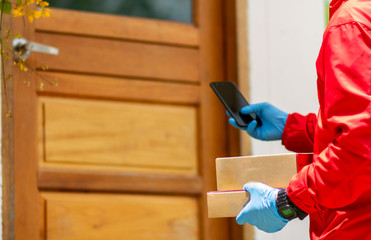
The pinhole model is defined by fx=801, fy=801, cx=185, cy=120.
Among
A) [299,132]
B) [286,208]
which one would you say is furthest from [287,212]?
[299,132]

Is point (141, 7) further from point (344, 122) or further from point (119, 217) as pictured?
point (344, 122)

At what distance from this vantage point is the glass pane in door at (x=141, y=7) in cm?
303

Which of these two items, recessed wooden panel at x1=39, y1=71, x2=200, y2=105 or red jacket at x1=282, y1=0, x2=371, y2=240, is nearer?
red jacket at x1=282, y1=0, x2=371, y2=240

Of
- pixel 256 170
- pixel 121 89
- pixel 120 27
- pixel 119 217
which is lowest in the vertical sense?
pixel 119 217

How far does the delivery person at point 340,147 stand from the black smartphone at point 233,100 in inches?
19.5

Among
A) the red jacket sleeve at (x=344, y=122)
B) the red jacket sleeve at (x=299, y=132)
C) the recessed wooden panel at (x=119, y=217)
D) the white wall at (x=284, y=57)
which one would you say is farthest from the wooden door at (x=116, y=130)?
the red jacket sleeve at (x=344, y=122)

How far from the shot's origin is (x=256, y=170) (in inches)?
82.7

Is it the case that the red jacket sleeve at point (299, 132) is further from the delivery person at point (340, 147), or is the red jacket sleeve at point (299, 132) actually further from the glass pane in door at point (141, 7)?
the glass pane in door at point (141, 7)

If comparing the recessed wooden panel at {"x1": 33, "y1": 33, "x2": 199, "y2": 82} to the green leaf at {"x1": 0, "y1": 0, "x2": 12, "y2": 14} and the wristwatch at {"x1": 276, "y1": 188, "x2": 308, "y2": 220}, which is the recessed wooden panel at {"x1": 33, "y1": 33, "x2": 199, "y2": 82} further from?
the wristwatch at {"x1": 276, "y1": 188, "x2": 308, "y2": 220}


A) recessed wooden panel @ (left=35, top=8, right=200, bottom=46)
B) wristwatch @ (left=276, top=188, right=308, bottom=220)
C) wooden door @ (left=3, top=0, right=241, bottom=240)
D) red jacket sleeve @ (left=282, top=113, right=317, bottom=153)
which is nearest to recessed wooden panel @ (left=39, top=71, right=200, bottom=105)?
wooden door @ (left=3, top=0, right=241, bottom=240)

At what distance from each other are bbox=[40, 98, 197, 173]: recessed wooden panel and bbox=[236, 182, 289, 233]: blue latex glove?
1.08 metres

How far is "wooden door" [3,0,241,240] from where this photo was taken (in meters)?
2.83

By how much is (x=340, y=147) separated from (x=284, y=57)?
62.9 inches

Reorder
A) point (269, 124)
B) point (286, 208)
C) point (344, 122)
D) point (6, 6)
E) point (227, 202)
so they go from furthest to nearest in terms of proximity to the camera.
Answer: point (269, 124)
point (6, 6)
point (227, 202)
point (286, 208)
point (344, 122)
